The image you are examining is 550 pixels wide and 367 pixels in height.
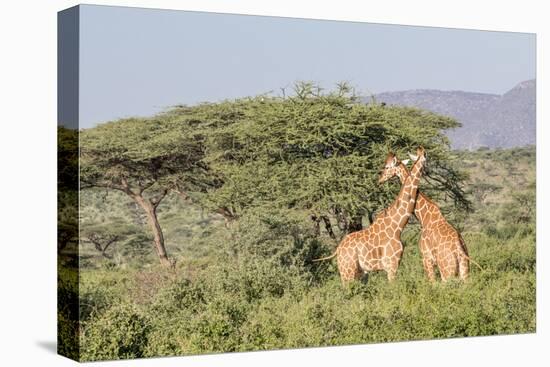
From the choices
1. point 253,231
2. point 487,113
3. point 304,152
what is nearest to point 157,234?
point 253,231

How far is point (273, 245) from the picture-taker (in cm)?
1371

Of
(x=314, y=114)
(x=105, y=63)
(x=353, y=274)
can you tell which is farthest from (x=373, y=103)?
(x=105, y=63)

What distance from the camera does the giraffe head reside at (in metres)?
14.2

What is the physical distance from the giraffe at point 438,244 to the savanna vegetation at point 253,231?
0.12 metres

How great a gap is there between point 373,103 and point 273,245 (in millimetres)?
1955

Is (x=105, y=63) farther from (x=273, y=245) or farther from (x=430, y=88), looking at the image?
(x=430, y=88)

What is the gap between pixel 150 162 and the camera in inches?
528

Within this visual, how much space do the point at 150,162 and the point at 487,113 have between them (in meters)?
4.32

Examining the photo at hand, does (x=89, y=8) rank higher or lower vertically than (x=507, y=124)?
higher

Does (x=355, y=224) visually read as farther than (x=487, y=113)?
No

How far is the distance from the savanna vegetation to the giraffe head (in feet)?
0.29

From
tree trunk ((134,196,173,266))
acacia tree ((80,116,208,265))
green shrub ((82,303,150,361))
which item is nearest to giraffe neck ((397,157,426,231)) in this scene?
acacia tree ((80,116,208,265))

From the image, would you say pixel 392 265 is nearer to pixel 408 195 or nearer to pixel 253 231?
pixel 408 195

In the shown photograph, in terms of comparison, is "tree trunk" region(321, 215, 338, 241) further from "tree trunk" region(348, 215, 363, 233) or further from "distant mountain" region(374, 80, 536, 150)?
"distant mountain" region(374, 80, 536, 150)
